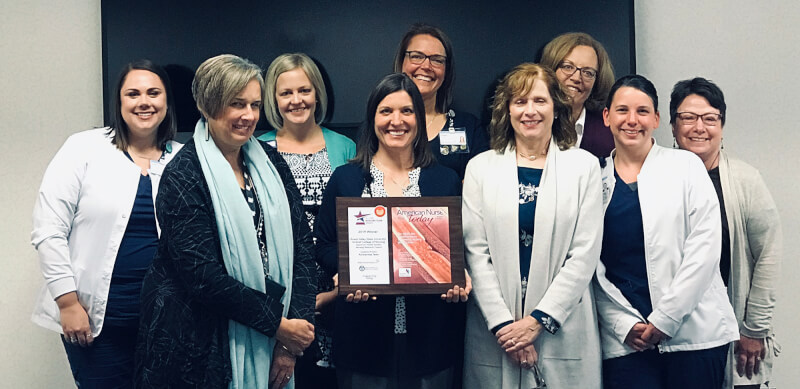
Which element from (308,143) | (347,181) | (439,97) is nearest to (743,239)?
(439,97)

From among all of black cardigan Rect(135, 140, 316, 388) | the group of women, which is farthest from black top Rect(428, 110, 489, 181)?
black cardigan Rect(135, 140, 316, 388)

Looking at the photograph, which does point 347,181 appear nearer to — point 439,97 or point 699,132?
point 439,97

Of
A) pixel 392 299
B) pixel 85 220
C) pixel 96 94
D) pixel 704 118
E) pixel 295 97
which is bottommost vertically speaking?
pixel 392 299

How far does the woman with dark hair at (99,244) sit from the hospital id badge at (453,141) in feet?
3.97

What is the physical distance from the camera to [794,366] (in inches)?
161

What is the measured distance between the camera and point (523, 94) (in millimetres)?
3020

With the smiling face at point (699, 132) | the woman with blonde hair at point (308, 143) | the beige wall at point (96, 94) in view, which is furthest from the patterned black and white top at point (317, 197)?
the smiling face at point (699, 132)

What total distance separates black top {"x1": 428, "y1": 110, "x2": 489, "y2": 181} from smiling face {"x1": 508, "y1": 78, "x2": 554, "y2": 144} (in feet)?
1.21

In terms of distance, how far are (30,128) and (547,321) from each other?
2.87 metres

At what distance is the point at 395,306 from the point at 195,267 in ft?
2.65

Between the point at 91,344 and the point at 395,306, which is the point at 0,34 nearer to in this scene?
the point at 91,344

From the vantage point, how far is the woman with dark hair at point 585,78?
3531mm

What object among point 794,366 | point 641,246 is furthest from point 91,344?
point 794,366

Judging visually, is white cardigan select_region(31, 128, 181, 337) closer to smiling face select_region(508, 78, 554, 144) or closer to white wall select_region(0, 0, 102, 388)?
white wall select_region(0, 0, 102, 388)
